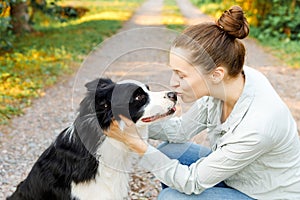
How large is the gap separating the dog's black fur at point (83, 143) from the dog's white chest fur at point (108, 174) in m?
0.04

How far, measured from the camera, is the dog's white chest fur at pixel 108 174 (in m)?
2.50

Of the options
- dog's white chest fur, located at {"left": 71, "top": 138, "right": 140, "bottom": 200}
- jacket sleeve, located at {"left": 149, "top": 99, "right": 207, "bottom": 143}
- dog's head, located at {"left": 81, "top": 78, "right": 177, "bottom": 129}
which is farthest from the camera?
jacket sleeve, located at {"left": 149, "top": 99, "right": 207, "bottom": 143}

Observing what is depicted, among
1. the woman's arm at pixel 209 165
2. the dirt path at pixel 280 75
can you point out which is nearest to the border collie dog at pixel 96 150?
the woman's arm at pixel 209 165

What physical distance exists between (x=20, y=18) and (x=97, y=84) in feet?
29.8

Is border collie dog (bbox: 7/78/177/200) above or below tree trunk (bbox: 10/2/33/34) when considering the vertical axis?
above

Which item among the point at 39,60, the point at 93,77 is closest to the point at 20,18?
the point at 39,60

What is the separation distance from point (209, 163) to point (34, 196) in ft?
4.04

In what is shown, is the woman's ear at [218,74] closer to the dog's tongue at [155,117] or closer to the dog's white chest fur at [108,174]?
the dog's tongue at [155,117]

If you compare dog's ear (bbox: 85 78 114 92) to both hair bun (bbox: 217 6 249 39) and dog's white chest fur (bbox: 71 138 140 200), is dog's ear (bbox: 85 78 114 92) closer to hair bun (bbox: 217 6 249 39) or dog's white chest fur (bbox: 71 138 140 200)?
dog's white chest fur (bbox: 71 138 140 200)

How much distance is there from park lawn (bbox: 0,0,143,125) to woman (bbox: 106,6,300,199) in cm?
342

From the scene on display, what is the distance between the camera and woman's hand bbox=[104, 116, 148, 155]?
92.2 inches

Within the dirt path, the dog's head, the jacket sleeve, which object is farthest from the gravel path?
the jacket sleeve

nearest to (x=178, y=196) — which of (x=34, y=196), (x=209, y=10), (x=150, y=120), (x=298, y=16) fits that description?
(x=150, y=120)

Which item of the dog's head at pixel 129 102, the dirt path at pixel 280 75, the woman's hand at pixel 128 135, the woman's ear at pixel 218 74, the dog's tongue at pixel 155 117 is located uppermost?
the woman's ear at pixel 218 74
